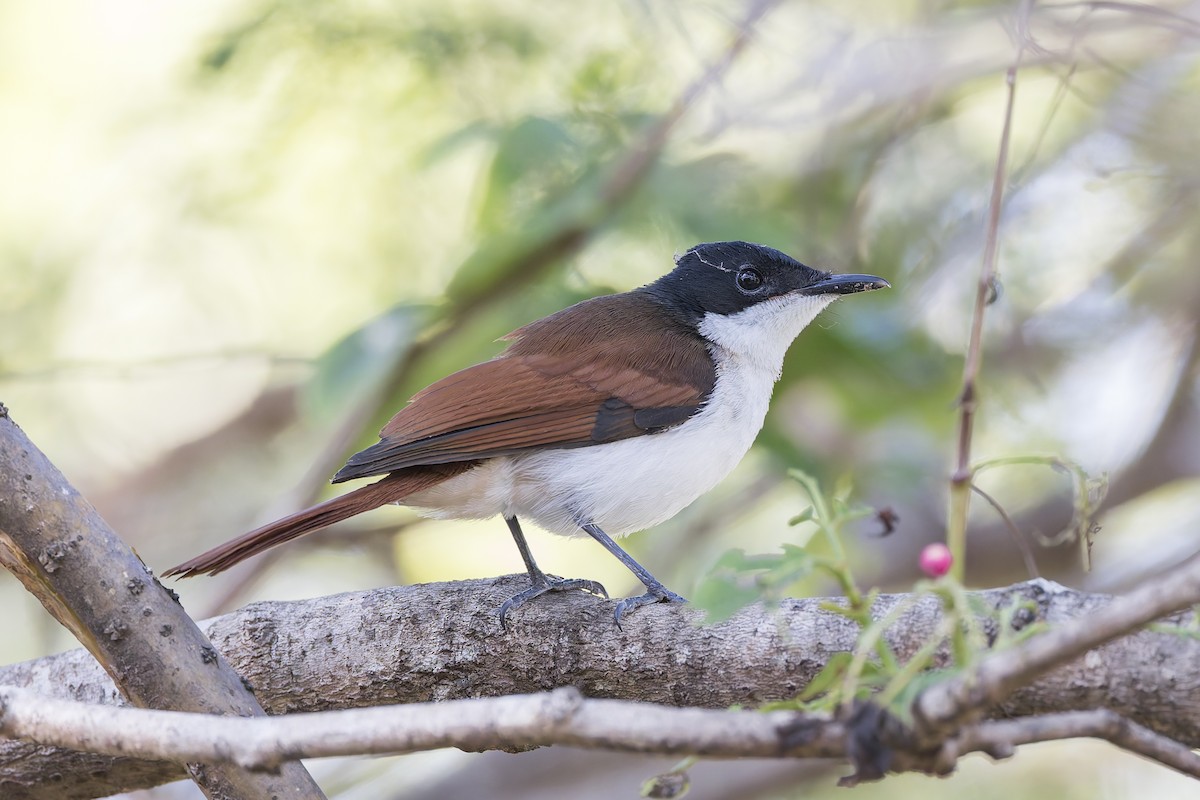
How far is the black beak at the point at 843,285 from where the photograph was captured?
13.1ft

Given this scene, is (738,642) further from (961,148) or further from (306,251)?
(306,251)

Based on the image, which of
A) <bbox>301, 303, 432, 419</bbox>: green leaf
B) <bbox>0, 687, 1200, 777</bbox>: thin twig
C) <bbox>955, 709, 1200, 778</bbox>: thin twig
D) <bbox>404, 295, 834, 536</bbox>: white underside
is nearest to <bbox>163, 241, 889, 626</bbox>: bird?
<bbox>404, 295, 834, 536</bbox>: white underside

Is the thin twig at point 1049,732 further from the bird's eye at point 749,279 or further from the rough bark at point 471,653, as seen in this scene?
the bird's eye at point 749,279

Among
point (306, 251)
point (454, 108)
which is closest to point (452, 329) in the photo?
point (454, 108)

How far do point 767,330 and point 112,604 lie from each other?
2.42m

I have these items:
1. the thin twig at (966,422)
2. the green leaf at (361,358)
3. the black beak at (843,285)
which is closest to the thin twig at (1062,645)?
the thin twig at (966,422)

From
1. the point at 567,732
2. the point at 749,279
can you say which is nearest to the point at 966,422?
the point at 567,732

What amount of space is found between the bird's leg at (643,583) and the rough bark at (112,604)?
2.92 ft

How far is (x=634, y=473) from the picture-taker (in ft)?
12.0

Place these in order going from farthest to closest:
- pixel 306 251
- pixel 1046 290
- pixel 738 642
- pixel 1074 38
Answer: pixel 306 251 → pixel 1046 290 → pixel 1074 38 → pixel 738 642

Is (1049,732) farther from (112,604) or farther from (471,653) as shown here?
(112,604)

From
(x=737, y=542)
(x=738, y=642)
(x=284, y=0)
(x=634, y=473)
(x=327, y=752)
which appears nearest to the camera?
(x=327, y=752)

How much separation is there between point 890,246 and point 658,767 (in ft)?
8.73

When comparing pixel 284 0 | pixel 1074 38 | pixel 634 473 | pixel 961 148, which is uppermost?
pixel 284 0
